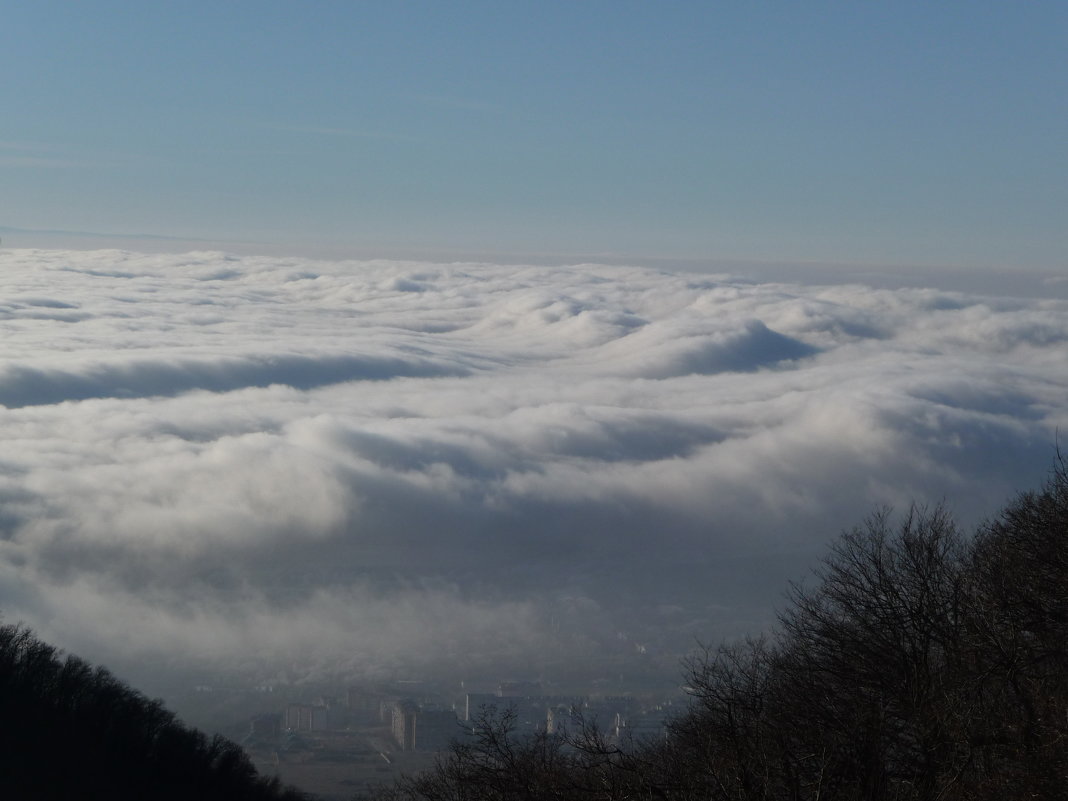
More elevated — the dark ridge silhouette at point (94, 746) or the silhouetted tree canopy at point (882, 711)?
the silhouetted tree canopy at point (882, 711)

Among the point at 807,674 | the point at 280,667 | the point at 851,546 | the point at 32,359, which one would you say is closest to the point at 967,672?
the point at 807,674

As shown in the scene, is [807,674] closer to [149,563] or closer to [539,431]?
[149,563]

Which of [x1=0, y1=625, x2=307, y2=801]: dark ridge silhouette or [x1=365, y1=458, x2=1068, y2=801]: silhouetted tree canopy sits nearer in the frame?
[x1=365, y1=458, x2=1068, y2=801]: silhouetted tree canopy

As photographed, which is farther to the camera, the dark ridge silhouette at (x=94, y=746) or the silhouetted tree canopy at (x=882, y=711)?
the dark ridge silhouette at (x=94, y=746)

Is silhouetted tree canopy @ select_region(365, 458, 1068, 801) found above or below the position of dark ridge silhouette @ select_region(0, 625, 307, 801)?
above
